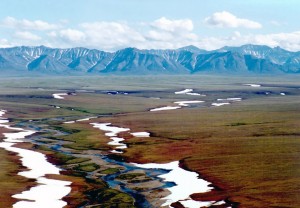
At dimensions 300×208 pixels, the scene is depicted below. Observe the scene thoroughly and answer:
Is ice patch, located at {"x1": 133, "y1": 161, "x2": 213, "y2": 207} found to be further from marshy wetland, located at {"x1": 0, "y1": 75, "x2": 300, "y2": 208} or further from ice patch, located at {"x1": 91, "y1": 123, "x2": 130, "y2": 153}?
ice patch, located at {"x1": 91, "y1": 123, "x2": 130, "y2": 153}

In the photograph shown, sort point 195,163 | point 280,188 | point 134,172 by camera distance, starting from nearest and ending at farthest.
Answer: point 280,188
point 134,172
point 195,163

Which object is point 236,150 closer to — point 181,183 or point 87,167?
point 87,167

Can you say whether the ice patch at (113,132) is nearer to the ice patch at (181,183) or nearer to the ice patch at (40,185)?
the ice patch at (40,185)

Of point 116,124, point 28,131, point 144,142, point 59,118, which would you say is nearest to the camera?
point 144,142

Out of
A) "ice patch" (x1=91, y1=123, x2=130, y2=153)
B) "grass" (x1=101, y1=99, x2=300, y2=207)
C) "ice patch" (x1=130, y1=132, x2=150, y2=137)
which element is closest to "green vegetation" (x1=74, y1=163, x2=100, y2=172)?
"grass" (x1=101, y1=99, x2=300, y2=207)

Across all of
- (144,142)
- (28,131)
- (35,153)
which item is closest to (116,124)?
(28,131)

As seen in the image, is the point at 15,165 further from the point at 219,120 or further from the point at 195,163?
the point at 219,120

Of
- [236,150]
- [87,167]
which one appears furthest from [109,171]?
[236,150]

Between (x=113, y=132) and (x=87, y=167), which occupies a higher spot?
(x=87, y=167)

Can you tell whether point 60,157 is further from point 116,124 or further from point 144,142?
point 116,124

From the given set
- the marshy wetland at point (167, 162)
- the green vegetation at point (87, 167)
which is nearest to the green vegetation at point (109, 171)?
the marshy wetland at point (167, 162)

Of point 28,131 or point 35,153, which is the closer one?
point 35,153
